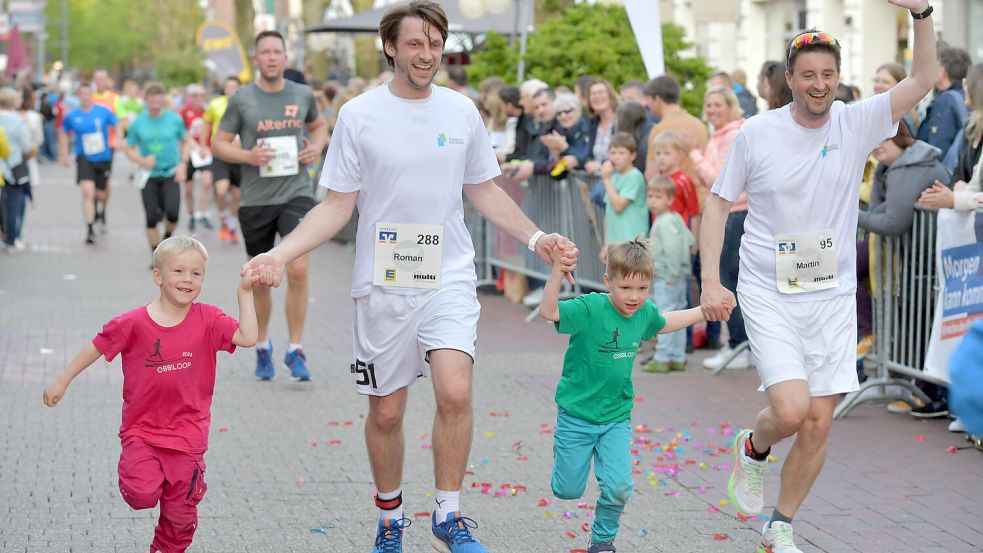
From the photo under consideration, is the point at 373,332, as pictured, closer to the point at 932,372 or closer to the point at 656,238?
the point at 932,372

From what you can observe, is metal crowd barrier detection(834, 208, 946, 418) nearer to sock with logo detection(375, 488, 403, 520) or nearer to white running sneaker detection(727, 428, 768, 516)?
Result: white running sneaker detection(727, 428, 768, 516)

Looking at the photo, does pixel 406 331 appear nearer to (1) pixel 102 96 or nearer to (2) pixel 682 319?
(2) pixel 682 319

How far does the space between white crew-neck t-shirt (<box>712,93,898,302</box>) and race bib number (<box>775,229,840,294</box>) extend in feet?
0.08

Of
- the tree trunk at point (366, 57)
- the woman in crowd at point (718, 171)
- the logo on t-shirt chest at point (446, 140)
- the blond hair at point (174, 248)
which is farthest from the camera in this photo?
Answer: the tree trunk at point (366, 57)

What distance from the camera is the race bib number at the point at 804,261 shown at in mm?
5828

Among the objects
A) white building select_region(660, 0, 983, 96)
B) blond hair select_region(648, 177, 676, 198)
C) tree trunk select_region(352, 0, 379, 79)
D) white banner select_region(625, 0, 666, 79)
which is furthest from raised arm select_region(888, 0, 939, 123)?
tree trunk select_region(352, 0, 379, 79)

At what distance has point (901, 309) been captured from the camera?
8891mm

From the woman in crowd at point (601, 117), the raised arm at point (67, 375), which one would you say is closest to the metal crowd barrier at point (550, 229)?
the woman in crowd at point (601, 117)

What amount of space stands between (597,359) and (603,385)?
0.32 ft

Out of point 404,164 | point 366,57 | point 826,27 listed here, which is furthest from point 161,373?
point 366,57

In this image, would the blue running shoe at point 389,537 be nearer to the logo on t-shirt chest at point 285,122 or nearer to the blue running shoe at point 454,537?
the blue running shoe at point 454,537

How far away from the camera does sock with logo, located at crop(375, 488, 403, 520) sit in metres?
5.87

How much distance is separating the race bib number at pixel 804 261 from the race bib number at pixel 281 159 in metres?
4.71

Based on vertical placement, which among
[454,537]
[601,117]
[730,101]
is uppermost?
[730,101]
